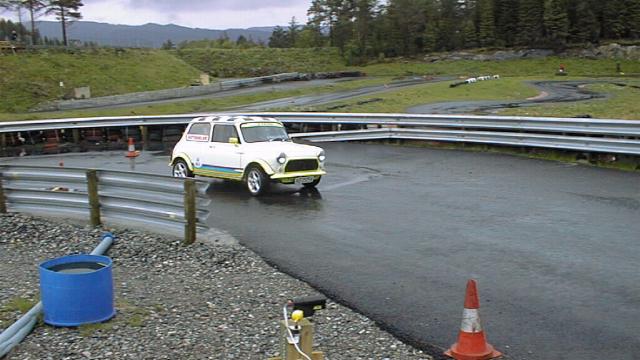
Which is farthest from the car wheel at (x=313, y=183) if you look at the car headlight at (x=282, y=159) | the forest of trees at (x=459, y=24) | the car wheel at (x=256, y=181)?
the forest of trees at (x=459, y=24)

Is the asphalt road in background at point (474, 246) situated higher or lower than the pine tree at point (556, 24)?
lower

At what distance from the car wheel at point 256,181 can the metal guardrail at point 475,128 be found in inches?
314

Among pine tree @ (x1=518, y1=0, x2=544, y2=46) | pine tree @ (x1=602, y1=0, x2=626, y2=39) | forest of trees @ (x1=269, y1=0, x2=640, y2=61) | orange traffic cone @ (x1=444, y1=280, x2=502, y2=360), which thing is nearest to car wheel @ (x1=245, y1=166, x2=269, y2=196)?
orange traffic cone @ (x1=444, y1=280, x2=502, y2=360)

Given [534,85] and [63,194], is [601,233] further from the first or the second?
[534,85]

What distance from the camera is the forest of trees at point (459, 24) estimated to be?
246ft

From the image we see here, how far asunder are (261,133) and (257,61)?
6846 centimetres

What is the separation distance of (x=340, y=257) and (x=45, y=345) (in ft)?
12.8

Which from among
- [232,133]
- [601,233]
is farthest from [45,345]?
[232,133]

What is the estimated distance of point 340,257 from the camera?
8523 millimetres

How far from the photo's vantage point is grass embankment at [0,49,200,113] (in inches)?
1895

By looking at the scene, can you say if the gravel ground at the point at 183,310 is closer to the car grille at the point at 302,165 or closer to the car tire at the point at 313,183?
the car grille at the point at 302,165

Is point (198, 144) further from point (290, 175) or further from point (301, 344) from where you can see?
point (301, 344)

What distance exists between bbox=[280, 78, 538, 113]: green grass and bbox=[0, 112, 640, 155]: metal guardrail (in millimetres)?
7649

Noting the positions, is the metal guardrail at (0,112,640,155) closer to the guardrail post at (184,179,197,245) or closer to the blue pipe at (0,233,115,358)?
the guardrail post at (184,179,197,245)
